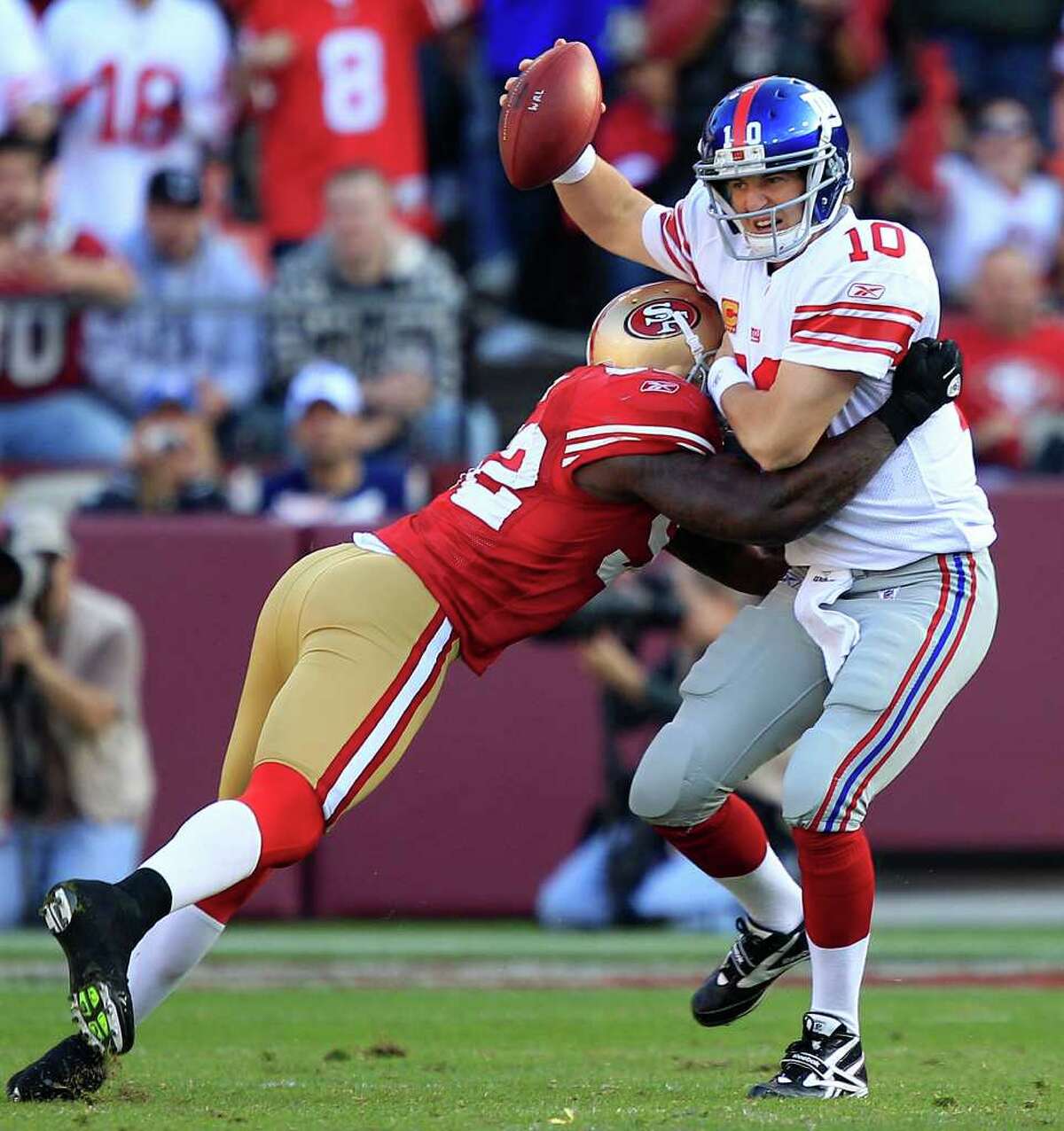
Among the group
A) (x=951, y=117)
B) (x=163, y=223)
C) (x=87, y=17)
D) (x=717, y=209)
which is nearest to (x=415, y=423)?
(x=163, y=223)

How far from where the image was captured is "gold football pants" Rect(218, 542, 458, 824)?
4508mm

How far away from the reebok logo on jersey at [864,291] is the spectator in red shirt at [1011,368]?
16.0 feet

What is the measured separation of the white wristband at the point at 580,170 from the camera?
214 inches

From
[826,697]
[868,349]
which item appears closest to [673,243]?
[868,349]

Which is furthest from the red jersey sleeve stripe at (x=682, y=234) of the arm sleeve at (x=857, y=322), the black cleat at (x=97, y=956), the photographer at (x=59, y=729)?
the photographer at (x=59, y=729)

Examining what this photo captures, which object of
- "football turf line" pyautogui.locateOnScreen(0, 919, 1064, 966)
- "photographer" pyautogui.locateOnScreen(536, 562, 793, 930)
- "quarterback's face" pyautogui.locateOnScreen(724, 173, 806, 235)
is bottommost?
"football turf line" pyautogui.locateOnScreen(0, 919, 1064, 966)

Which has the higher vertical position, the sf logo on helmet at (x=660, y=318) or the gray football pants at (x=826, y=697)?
the sf logo on helmet at (x=660, y=318)

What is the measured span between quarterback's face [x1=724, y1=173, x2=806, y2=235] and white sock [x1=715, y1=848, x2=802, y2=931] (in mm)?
1417

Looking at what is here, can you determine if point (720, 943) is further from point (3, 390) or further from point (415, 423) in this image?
point (3, 390)

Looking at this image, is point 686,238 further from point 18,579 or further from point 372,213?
point 372,213

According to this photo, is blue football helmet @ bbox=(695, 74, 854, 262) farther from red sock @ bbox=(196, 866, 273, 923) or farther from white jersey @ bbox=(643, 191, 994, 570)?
red sock @ bbox=(196, 866, 273, 923)

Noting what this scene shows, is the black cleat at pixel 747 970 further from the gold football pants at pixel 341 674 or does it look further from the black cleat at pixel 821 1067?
the gold football pants at pixel 341 674

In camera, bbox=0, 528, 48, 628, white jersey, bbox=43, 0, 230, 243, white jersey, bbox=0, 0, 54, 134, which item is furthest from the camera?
white jersey, bbox=43, 0, 230, 243

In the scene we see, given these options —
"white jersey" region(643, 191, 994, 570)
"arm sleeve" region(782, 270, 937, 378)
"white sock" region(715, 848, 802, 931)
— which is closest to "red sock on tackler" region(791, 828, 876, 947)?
"white sock" region(715, 848, 802, 931)
